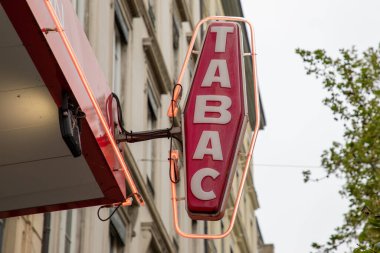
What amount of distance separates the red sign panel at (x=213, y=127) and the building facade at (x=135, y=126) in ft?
7.43

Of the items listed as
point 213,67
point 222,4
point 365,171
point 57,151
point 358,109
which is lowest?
point 57,151

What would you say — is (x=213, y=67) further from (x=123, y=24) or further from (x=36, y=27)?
(x=123, y=24)

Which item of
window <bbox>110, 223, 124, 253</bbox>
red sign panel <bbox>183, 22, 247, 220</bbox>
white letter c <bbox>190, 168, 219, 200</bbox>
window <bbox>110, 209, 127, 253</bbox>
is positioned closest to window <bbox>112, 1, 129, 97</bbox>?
window <bbox>110, 209, 127, 253</bbox>

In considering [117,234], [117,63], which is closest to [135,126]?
[117,63]

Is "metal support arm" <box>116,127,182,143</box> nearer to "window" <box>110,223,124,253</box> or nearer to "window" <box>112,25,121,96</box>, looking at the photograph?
"window" <box>110,223,124,253</box>

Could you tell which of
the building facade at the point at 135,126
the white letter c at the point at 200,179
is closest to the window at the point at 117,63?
the building facade at the point at 135,126

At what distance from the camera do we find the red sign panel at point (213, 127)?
12383 mm

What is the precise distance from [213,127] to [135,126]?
8472mm

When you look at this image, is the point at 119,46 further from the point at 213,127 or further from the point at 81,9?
the point at 213,127

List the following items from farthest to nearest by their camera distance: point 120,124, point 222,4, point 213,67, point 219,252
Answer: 1. point 222,4
2. point 219,252
3. point 213,67
4. point 120,124

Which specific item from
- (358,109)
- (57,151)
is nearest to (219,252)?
(358,109)

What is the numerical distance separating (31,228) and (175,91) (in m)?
2.50

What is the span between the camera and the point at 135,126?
836 inches

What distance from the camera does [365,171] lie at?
77.3 feet
